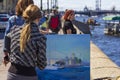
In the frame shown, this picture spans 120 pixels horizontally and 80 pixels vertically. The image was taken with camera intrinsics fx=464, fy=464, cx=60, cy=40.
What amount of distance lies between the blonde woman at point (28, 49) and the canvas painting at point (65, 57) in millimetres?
2897

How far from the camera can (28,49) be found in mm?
5246

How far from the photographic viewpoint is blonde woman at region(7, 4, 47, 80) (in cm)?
523

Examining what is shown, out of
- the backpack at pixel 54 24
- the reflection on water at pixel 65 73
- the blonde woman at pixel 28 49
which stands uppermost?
the blonde woman at pixel 28 49

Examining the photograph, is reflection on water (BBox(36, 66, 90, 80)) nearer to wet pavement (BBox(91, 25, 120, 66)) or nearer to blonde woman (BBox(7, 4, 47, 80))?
blonde woman (BBox(7, 4, 47, 80))

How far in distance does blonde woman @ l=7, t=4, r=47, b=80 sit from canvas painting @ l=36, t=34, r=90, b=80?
290 centimetres

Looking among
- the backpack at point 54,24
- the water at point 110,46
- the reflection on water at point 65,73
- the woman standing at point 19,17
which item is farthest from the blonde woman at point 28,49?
the water at point 110,46

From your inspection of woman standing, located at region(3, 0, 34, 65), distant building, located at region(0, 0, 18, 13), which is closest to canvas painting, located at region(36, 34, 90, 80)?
woman standing, located at region(3, 0, 34, 65)

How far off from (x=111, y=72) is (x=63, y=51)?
13.9ft

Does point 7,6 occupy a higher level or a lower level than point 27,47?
lower

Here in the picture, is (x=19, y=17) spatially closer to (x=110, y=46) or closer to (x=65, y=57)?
(x=65, y=57)

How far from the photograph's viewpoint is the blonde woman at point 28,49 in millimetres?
5234

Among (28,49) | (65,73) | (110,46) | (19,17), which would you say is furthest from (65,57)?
(110,46)

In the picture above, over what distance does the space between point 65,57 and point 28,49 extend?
3107mm

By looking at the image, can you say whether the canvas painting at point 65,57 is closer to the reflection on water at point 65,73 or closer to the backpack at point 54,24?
the reflection on water at point 65,73
